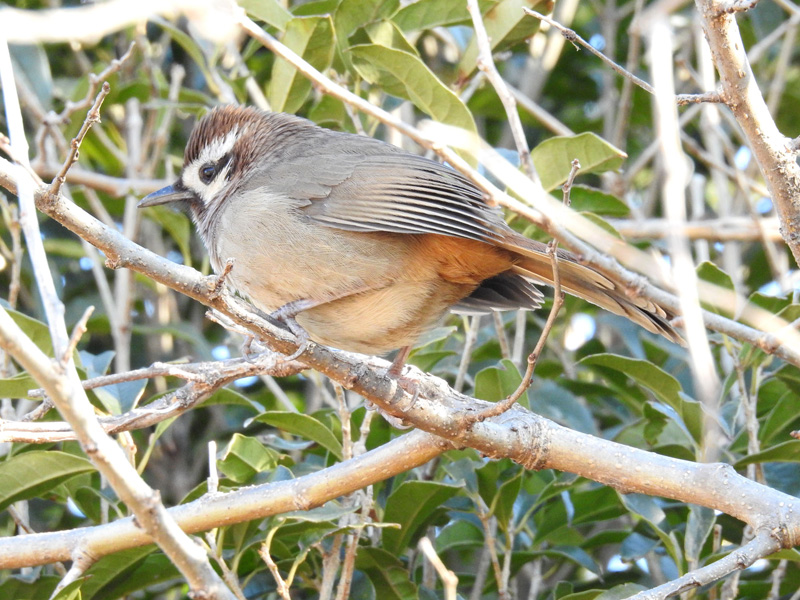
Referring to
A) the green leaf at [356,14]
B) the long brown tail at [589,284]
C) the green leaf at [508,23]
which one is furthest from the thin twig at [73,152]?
the green leaf at [508,23]

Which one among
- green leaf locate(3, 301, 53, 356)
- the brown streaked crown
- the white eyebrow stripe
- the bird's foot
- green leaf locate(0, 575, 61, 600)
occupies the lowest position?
green leaf locate(0, 575, 61, 600)

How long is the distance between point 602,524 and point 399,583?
183cm

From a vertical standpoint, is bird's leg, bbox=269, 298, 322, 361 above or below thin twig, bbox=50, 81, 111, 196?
below

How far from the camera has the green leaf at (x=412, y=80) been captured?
4109mm

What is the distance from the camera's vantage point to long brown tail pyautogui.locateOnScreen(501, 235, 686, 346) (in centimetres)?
352

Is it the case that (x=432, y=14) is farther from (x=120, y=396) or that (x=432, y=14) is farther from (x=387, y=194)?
(x=120, y=396)

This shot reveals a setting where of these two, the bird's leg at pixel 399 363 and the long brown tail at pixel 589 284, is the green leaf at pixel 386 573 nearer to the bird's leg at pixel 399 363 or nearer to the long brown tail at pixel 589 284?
the bird's leg at pixel 399 363

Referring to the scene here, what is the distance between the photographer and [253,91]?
18.0ft

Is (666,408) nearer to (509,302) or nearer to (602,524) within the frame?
(509,302)

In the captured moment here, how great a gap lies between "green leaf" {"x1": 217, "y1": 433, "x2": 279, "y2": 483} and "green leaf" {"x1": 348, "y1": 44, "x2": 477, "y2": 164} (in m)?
1.57

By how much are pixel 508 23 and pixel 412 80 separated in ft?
2.14

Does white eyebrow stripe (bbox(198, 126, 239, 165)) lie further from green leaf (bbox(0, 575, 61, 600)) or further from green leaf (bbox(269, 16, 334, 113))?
green leaf (bbox(0, 575, 61, 600))

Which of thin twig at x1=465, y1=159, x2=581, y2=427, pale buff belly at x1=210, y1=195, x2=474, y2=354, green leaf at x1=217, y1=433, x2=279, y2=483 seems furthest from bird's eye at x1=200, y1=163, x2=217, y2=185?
thin twig at x1=465, y1=159, x2=581, y2=427

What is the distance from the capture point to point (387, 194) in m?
3.94
